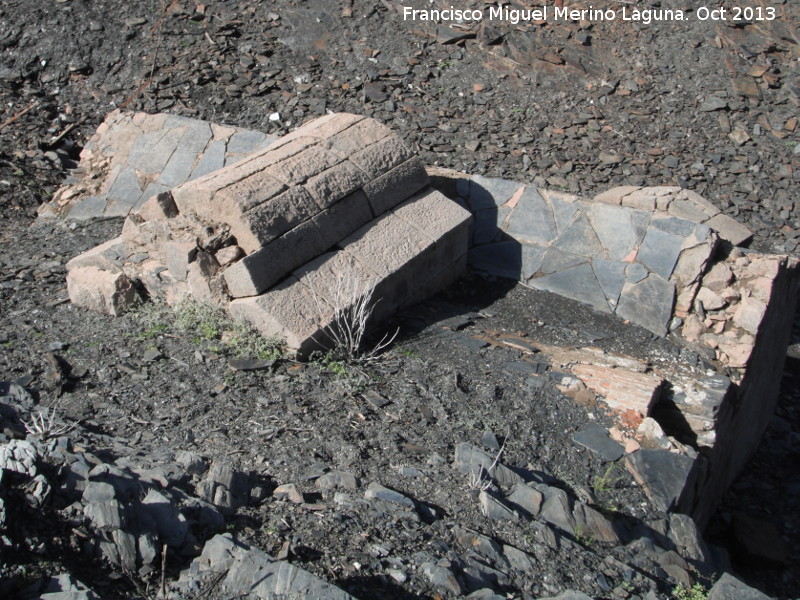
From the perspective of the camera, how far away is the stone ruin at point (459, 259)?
14.9 feet

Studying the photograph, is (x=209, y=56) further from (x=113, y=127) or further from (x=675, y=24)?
(x=675, y=24)

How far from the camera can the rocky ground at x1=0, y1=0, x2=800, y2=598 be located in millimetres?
3137

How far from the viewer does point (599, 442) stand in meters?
4.23

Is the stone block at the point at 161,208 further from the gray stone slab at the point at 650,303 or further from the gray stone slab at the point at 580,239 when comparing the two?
the gray stone slab at the point at 650,303

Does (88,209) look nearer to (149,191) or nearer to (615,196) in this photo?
(149,191)

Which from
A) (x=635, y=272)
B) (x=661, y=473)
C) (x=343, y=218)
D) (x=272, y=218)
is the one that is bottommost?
(x=661, y=473)

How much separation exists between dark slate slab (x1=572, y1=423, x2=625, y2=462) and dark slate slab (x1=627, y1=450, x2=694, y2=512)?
2.9 inches

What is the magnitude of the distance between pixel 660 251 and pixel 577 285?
586 millimetres

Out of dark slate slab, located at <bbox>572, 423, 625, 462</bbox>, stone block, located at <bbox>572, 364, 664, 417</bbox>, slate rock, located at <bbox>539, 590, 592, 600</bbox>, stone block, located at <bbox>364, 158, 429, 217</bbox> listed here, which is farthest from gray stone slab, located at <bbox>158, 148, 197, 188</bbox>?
slate rock, located at <bbox>539, 590, 592, 600</bbox>

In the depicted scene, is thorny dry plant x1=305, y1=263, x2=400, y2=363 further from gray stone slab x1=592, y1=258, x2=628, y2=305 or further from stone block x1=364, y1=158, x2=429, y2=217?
gray stone slab x1=592, y1=258, x2=628, y2=305

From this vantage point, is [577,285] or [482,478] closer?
[482,478]

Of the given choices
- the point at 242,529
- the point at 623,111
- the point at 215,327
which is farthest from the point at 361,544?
the point at 623,111

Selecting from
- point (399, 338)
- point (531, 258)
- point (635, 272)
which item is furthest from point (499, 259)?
point (399, 338)

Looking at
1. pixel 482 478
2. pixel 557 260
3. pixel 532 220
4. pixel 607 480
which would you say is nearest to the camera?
pixel 482 478
